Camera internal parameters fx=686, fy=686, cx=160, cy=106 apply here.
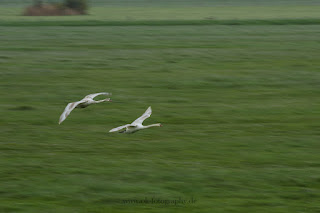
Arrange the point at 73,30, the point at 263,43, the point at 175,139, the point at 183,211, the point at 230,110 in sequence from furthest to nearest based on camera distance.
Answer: the point at 73,30
the point at 263,43
the point at 230,110
the point at 175,139
the point at 183,211

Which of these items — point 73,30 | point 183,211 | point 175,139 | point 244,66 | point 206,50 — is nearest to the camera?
point 183,211

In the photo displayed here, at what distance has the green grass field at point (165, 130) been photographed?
768 centimetres

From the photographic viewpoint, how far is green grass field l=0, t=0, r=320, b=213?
7684 millimetres

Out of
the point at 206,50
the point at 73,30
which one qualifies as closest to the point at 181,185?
the point at 206,50

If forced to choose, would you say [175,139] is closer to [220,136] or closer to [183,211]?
[220,136]

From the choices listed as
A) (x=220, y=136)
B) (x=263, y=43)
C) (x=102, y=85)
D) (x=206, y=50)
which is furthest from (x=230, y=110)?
(x=263, y=43)

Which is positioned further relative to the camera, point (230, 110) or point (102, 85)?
point (102, 85)

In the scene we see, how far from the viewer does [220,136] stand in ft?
35.0

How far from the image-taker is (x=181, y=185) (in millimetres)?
7984

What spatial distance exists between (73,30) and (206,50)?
10.1 metres

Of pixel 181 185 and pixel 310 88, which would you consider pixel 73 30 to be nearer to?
pixel 310 88

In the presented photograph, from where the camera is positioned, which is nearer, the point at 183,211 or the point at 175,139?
the point at 183,211

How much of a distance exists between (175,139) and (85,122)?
2.02 metres

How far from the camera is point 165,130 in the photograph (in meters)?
11.1
